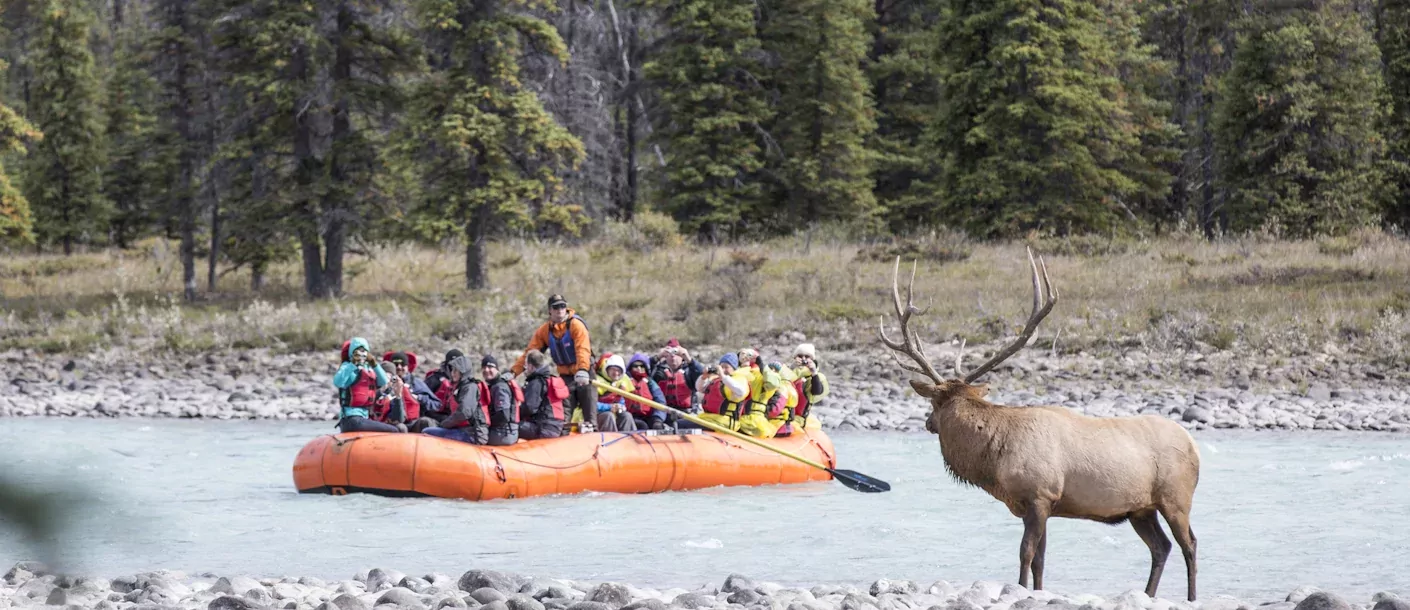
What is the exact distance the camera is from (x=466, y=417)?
482 inches

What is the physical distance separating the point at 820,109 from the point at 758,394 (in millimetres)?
19826

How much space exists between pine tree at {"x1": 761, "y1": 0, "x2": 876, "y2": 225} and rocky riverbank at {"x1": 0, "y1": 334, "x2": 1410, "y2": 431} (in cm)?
1256

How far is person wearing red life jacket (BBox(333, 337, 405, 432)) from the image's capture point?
40.9ft

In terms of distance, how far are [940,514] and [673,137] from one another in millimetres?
22163

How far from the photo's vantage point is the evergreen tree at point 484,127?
23.6 meters

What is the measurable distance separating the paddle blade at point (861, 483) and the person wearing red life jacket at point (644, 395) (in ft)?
7.00

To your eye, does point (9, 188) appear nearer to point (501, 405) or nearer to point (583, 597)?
Answer: point (501, 405)

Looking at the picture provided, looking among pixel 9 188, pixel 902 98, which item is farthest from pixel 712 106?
pixel 9 188

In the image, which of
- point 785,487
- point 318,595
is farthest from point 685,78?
point 318,595

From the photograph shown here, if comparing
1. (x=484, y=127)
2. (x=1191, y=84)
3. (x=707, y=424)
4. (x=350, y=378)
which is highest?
(x=1191, y=84)

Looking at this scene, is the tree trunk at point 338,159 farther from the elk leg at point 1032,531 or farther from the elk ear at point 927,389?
the elk leg at point 1032,531

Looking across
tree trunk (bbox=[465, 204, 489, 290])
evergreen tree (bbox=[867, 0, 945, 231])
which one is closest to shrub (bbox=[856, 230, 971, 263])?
tree trunk (bbox=[465, 204, 489, 290])

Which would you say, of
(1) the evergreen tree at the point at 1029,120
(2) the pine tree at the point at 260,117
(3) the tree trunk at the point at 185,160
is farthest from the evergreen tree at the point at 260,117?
(1) the evergreen tree at the point at 1029,120

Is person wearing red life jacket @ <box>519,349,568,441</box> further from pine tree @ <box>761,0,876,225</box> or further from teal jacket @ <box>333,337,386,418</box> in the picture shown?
pine tree @ <box>761,0,876,225</box>
